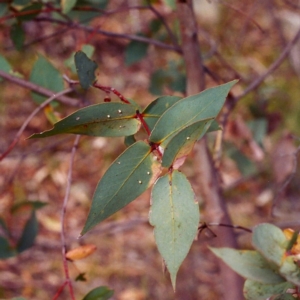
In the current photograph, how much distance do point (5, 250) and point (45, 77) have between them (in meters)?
0.26

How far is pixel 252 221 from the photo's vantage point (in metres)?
1.33

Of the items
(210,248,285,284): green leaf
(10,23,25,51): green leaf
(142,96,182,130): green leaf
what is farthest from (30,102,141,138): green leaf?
(10,23,25,51): green leaf

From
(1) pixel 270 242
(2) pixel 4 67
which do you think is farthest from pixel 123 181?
(2) pixel 4 67

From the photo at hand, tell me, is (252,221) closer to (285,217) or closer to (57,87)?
(285,217)

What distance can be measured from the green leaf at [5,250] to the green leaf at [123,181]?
341mm

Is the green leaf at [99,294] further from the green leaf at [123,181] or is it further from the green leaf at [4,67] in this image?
the green leaf at [4,67]

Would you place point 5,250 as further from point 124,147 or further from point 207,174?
point 124,147

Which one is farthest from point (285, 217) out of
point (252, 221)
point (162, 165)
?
point (162, 165)

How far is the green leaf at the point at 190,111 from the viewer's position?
0.40 metres

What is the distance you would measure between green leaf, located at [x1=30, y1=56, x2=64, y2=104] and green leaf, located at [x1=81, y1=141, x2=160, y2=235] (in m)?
0.32

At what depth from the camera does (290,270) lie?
17.3 inches

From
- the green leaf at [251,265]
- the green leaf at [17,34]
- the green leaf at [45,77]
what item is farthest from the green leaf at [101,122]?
the green leaf at [17,34]

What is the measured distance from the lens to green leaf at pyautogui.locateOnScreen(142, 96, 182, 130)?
1.50 ft

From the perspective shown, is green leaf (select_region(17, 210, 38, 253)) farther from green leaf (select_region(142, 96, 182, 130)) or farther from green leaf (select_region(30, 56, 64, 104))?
green leaf (select_region(142, 96, 182, 130))
